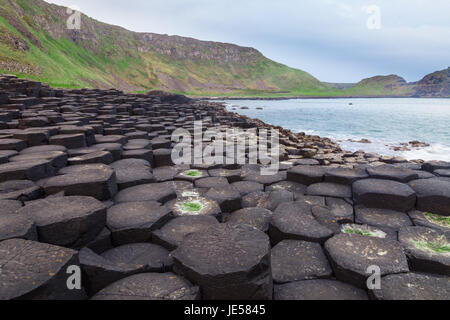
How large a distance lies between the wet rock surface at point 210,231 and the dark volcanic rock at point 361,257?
0.4 inches

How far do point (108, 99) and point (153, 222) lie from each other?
42.2 feet

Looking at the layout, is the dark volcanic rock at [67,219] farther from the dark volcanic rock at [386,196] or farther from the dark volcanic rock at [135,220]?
the dark volcanic rock at [386,196]

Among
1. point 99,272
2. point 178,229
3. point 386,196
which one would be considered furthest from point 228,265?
point 386,196

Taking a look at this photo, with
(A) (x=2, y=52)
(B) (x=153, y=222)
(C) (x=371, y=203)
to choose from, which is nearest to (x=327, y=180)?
(C) (x=371, y=203)

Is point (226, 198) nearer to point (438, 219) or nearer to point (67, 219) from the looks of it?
point (67, 219)

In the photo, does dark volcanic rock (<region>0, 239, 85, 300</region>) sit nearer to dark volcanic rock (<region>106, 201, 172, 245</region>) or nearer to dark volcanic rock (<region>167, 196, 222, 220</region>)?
dark volcanic rock (<region>106, 201, 172, 245</region>)

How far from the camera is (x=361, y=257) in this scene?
91.9 inches

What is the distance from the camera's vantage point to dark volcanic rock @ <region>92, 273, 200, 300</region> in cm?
179

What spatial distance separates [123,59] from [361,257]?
100033mm

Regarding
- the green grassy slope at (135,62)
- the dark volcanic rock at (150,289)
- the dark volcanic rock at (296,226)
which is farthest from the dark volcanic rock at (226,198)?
the green grassy slope at (135,62)

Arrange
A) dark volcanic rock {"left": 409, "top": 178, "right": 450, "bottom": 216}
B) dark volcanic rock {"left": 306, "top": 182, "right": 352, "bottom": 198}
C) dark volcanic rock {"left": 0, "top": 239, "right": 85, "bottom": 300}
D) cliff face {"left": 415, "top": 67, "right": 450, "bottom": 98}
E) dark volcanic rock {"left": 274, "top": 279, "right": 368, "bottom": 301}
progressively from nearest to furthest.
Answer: dark volcanic rock {"left": 0, "top": 239, "right": 85, "bottom": 300} < dark volcanic rock {"left": 274, "top": 279, "right": 368, "bottom": 301} < dark volcanic rock {"left": 409, "top": 178, "right": 450, "bottom": 216} < dark volcanic rock {"left": 306, "top": 182, "right": 352, "bottom": 198} < cliff face {"left": 415, "top": 67, "right": 450, "bottom": 98}

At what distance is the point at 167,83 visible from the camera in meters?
97.4

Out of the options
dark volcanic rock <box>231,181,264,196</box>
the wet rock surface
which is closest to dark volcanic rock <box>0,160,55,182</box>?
the wet rock surface
